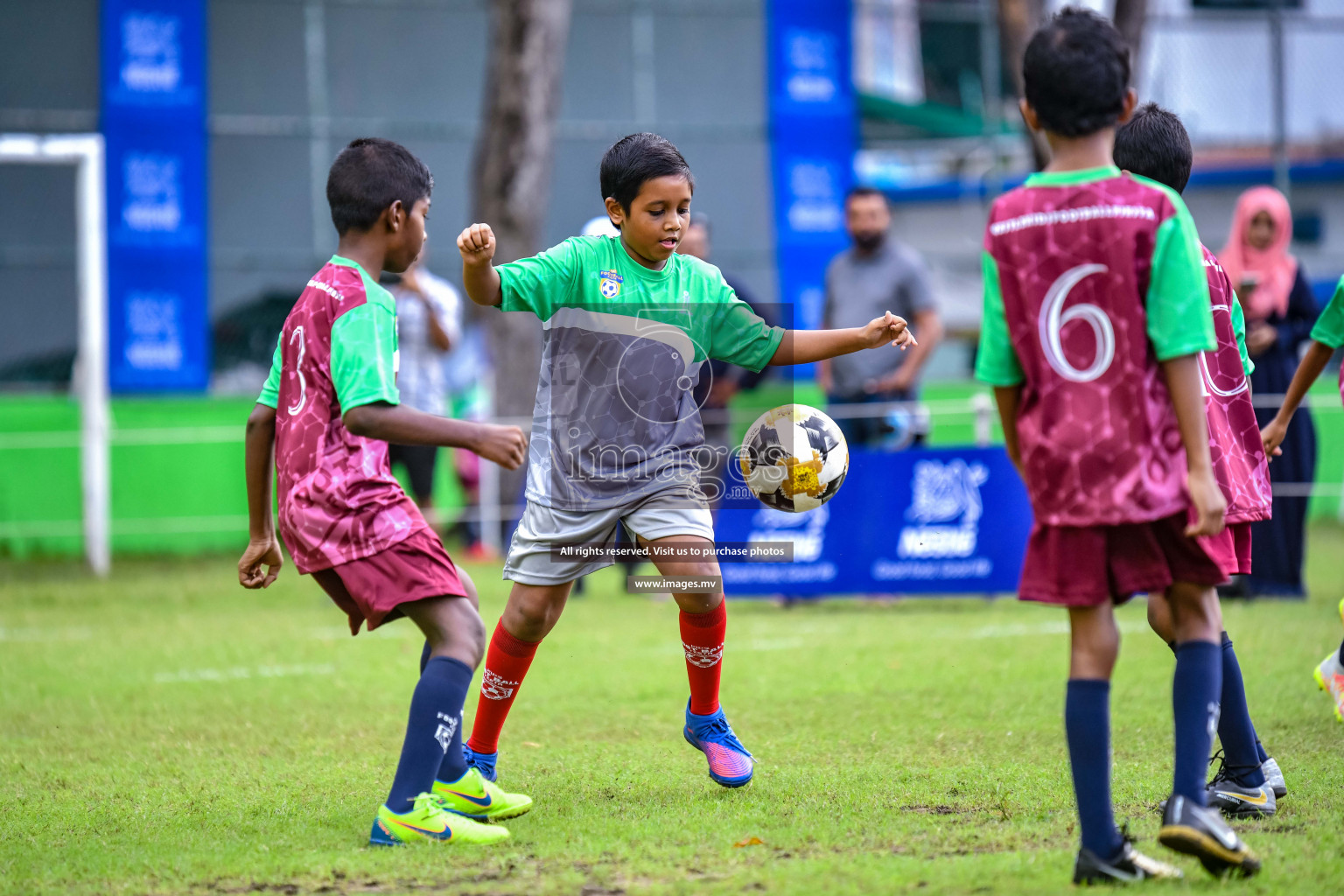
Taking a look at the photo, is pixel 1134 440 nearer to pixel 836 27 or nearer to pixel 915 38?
pixel 836 27

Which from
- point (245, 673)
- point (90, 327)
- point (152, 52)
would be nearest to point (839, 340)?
point (245, 673)

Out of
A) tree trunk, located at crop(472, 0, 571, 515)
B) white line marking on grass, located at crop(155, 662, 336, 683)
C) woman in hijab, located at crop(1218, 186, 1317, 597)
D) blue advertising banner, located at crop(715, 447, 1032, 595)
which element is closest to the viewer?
white line marking on grass, located at crop(155, 662, 336, 683)

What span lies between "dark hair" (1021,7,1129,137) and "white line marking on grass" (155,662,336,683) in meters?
4.53

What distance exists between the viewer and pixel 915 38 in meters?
16.7

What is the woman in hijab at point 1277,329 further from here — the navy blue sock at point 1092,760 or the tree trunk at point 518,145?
the tree trunk at point 518,145

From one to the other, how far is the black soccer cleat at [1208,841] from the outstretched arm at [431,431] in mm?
1628

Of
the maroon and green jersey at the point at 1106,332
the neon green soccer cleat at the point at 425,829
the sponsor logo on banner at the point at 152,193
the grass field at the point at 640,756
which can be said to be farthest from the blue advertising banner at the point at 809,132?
the maroon and green jersey at the point at 1106,332

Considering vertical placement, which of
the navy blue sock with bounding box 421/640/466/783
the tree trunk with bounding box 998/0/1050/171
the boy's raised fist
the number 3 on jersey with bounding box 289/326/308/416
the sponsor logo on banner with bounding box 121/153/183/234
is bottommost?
the navy blue sock with bounding box 421/640/466/783

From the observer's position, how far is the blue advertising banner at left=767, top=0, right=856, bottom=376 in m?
14.4

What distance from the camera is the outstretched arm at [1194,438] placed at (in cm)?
297

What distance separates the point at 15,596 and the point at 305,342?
23.4 feet

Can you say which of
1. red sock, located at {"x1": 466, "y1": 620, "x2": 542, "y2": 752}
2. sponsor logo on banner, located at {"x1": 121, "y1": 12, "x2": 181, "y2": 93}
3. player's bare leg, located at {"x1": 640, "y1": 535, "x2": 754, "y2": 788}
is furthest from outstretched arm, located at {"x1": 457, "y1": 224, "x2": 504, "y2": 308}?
sponsor logo on banner, located at {"x1": 121, "y1": 12, "x2": 181, "y2": 93}

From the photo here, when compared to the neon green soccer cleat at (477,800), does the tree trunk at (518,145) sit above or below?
above

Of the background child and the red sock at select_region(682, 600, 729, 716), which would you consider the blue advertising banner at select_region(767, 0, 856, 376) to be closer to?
the background child
